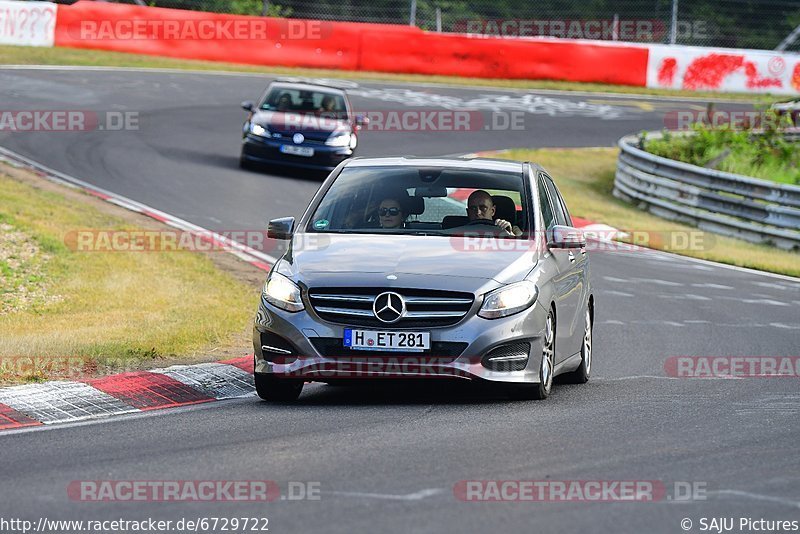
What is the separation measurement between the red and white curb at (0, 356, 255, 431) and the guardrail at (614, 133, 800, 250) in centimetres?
1375

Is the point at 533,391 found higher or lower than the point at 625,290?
higher

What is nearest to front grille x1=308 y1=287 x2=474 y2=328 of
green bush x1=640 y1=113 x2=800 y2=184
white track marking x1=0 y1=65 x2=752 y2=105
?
green bush x1=640 y1=113 x2=800 y2=184

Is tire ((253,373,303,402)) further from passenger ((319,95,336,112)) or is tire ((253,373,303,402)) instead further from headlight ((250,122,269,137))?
passenger ((319,95,336,112))

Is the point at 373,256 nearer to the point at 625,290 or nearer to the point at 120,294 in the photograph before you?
the point at 120,294

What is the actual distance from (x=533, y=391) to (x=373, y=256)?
51.6 inches

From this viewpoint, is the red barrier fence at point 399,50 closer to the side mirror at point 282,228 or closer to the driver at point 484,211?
the side mirror at point 282,228

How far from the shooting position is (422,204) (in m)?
9.49

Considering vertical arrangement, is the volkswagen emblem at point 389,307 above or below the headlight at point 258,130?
above

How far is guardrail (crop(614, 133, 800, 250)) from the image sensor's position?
21688mm

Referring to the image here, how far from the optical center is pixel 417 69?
3972cm

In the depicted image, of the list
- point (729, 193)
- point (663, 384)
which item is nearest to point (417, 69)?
point (729, 193)

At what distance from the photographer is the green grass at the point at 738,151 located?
1037 inches

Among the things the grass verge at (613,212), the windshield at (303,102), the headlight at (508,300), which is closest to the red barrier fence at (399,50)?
the grass verge at (613,212)

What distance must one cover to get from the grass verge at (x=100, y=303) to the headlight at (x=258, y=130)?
5843mm
